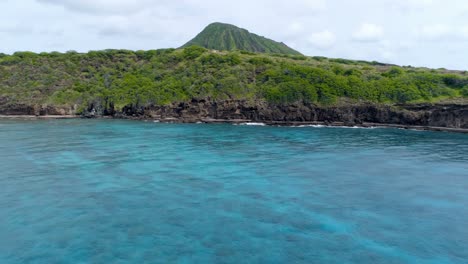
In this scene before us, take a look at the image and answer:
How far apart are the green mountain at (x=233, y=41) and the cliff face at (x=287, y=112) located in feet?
301

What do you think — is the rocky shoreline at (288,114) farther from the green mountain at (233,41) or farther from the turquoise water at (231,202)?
the green mountain at (233,41)

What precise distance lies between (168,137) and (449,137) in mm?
41877

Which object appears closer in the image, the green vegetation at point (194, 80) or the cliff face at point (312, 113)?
the cliff face at point (312, 113)

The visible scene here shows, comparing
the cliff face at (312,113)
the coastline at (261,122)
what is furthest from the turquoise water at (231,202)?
the cliff face at (312,113)

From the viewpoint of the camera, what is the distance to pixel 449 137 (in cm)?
5594

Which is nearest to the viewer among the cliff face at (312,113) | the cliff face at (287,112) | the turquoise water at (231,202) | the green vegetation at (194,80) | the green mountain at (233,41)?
the turquoise water at (231,202)

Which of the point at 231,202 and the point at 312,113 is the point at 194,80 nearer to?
the point at 312,113

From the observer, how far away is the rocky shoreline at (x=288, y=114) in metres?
64.9

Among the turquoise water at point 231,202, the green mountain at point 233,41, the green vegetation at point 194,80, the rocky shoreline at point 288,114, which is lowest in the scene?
the turquoise water at point 231,202

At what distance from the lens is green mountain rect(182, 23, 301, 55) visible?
167250mm

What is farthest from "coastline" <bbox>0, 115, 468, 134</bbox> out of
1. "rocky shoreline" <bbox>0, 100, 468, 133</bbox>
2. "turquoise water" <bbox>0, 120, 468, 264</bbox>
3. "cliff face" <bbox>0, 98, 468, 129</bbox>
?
"turquoise water" <bbox>0, 120, 468, 264</bbox>

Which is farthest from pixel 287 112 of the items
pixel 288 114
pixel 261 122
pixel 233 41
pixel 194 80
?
pixel 233 41

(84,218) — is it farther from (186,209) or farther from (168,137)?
(168,137)

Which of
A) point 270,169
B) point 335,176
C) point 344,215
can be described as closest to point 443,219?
point 344,215
